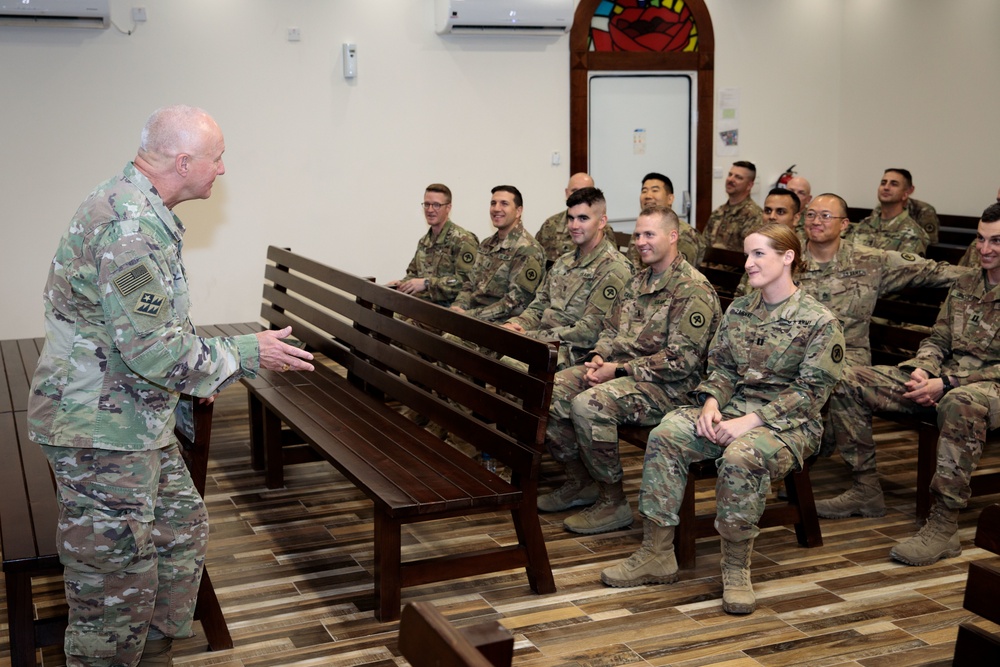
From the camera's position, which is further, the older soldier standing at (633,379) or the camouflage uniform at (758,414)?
the older soldier standing at (633,379)

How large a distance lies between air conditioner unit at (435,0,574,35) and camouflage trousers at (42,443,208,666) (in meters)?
5.93

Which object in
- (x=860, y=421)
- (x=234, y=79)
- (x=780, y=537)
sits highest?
(x=234, y=79)

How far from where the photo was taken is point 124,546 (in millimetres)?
2525

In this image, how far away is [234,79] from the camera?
25.0 feet

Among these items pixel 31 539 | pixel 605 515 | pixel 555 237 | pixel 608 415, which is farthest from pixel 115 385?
pixel 555 237

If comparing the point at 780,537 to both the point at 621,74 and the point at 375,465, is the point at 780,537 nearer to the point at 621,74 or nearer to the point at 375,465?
the point at 375,465

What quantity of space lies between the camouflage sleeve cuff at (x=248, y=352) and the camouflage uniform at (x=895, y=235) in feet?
16.2

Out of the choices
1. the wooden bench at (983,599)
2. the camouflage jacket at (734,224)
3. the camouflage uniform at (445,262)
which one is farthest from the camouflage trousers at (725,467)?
the camouflage jacket at (734,224)

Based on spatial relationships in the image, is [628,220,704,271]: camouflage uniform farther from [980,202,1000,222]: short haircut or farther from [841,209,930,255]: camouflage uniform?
[980,202,1000,222]: short haircut

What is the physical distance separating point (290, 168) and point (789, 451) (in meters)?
5.31

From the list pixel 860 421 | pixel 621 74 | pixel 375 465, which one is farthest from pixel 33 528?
pixel 621 74

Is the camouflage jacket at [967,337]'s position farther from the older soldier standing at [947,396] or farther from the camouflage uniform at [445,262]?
the camouflage uniform at [445,262]

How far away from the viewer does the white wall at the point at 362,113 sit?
23.8ft

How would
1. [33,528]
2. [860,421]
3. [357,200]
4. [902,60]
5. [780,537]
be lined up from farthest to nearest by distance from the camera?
[902,60] < [357,200] < [860,421] < [780,537] < [33,528]
